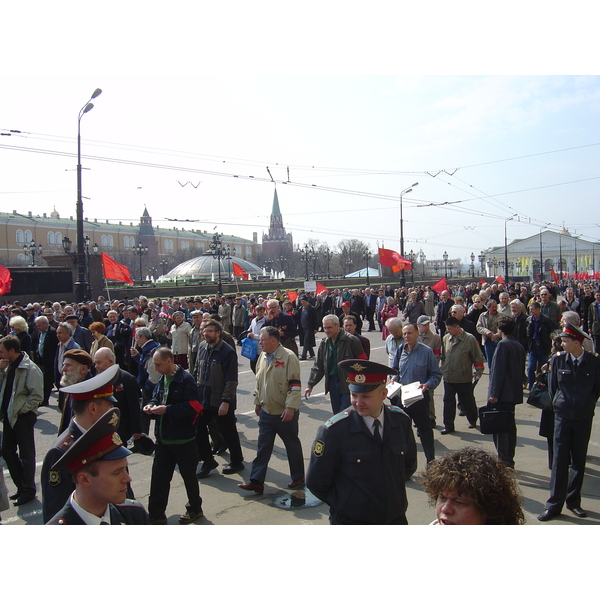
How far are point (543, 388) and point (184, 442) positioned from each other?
11.1ft

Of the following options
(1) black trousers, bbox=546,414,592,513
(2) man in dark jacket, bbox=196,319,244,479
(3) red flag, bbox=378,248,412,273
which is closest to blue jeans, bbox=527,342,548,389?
(1) black trousers, bbox=546,414,592,513

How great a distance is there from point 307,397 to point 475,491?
3.89m

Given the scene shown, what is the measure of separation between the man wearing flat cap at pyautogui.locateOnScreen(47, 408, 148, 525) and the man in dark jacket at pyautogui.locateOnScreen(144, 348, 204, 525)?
2.14 metres

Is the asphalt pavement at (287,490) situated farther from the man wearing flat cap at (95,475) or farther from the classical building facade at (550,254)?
the classical building facade at (550,254)

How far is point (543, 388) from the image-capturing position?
484 cm

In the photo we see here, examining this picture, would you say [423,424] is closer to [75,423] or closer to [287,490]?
[287,490]

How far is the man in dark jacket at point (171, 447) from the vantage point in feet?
14.6

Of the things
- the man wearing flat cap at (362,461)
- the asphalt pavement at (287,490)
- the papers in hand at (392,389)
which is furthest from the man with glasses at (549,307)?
the man wearing flat cap at (362,461)

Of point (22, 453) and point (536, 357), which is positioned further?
point (536, 357)

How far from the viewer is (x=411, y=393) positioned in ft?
17.2

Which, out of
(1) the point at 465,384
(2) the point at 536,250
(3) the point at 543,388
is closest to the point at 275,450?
(1) the point at 465,384

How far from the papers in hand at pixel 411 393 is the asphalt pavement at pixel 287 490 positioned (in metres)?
0.84

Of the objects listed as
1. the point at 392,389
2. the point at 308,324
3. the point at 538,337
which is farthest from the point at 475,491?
the point at 308,324

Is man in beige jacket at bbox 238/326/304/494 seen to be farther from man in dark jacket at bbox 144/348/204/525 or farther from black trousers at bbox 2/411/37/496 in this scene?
black trousers at bbox 2/411/37/496
